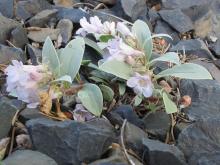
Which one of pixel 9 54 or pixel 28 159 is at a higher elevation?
pixel 9 54

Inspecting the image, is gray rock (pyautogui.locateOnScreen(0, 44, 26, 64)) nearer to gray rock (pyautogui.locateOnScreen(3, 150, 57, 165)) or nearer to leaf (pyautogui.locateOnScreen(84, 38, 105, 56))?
leaf (pyautogui.locateOnScreen(84, 38, 105, 56))

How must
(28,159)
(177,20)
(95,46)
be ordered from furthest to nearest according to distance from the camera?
(177,20), (95,46), (28,159)

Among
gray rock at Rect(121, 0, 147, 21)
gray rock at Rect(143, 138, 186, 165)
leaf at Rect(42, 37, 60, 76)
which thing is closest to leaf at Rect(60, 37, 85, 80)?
leaf at Rect(42, 37, 60, 76)

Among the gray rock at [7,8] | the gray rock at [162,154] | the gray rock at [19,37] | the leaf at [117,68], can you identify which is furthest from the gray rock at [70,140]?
the gray rock at [7,8]

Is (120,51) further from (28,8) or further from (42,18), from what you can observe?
(28,8)

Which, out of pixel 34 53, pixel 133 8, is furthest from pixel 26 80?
pixel 133 8

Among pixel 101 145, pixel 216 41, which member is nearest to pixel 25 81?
pixel 101 145
